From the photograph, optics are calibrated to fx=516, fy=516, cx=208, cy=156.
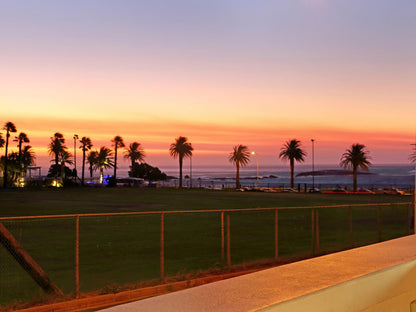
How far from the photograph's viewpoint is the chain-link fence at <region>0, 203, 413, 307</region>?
11422 mm

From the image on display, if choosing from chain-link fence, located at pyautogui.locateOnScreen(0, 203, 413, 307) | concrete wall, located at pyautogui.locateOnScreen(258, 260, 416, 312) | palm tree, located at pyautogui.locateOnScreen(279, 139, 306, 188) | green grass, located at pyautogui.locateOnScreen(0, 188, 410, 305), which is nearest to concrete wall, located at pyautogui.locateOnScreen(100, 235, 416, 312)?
concrete wall, located at pyautogui.locateOnScreen(258, 260, 416, 312)

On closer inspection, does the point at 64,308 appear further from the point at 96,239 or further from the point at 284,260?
the point at 96,239

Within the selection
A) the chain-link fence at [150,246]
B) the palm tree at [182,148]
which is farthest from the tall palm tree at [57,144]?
the chain-link fence at [150,246]

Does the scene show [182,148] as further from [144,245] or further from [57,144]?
[144,245]

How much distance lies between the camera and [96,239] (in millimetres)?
20328

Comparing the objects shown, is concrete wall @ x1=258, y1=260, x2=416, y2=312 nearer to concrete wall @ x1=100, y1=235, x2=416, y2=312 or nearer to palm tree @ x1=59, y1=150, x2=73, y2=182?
concrete wall @ x1=100, y1=235, x2=416, y2=312

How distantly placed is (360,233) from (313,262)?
19657mm

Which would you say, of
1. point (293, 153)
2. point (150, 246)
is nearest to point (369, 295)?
point (150, 246)

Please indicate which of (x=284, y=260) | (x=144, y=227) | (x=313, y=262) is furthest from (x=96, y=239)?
(x=313, y=262)

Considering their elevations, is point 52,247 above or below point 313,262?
below

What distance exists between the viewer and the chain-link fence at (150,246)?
11.4 meters

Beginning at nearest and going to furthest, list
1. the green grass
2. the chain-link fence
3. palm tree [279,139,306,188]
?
the chain-link fence
the green grass
palm tree [279,139,306,188]

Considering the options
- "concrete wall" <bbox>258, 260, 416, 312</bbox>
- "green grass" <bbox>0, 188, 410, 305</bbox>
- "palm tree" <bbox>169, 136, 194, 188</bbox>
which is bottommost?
"green grass" <bbox>0, 188, 410, 305</bbox>

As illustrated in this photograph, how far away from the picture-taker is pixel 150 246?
60.2 ft
